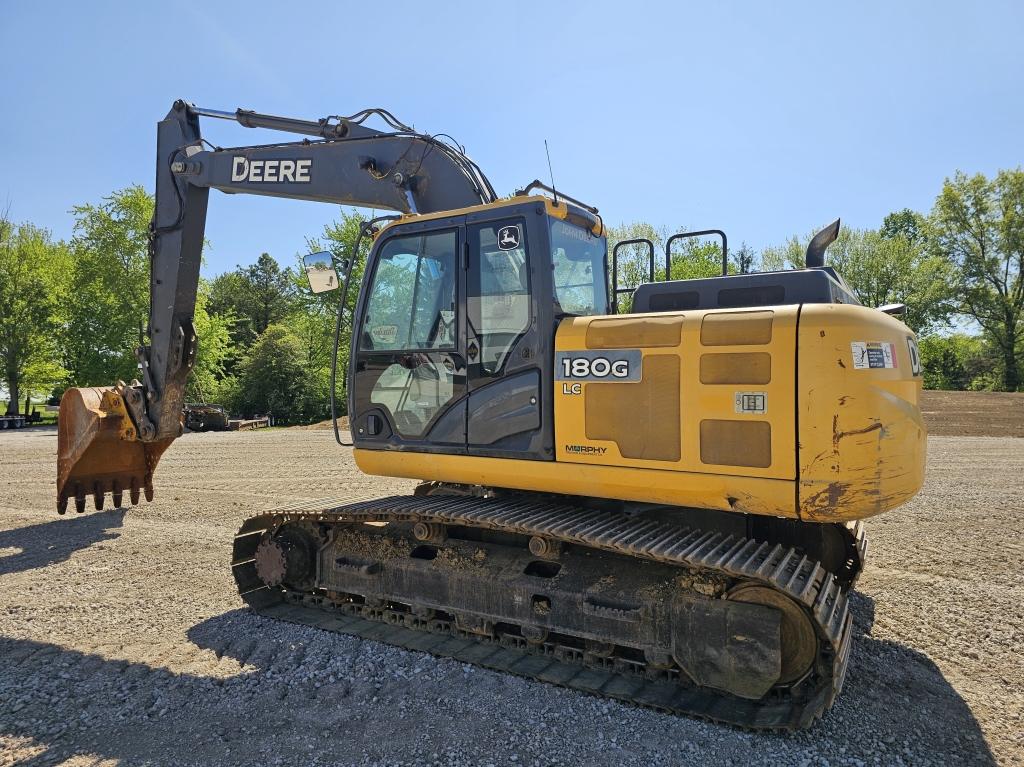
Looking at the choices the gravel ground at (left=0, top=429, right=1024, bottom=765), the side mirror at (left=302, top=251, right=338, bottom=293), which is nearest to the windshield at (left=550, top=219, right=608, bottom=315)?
the side mirror at (left=302, top=251, right=338, bottom=293)

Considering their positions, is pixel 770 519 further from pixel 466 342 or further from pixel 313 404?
pixel 313 404

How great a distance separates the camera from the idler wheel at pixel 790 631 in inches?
145

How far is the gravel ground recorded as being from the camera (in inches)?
134

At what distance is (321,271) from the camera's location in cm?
505

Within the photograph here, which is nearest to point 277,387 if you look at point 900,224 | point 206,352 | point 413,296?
point 206,352

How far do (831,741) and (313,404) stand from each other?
3412cm

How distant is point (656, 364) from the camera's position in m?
4.02

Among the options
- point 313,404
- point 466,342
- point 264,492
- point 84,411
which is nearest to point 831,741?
point 466,342

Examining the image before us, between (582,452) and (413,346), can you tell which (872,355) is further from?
(413,346)

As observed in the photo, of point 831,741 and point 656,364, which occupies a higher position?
point 656,364

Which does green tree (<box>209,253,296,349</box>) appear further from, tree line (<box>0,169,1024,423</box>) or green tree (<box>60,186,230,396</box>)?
green tree (<box>60,186,230,396</box>)

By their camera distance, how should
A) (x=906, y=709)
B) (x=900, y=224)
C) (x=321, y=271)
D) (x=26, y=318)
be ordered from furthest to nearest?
1. (x=900, y=224)
2. (x=26, y=318)
3. (x=321, y=271)
4. (x=906, y=709)

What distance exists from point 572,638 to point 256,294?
6153 cm

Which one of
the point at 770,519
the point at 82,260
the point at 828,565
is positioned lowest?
the point at 828,565
